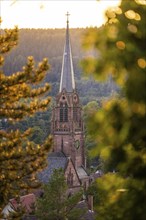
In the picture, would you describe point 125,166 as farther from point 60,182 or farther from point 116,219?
point 60,182

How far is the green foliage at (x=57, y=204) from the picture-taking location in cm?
3020

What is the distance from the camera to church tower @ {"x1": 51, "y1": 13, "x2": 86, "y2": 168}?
5362 cm

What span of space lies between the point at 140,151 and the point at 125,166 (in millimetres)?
701

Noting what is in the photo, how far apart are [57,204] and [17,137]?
1977 cm

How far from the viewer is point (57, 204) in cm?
3100

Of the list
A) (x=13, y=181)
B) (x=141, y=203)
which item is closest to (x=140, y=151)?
(x=141, y=203)

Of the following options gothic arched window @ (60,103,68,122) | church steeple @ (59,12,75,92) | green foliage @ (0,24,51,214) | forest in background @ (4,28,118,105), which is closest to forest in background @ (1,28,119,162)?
forest in background @ (4,28,118,105)

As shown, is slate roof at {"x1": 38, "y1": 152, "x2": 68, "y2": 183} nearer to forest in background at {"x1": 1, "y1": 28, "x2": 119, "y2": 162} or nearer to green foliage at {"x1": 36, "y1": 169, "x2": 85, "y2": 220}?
green foliage at {"x1": 36, "y1": 169, "x2": 85, "y2": 220}

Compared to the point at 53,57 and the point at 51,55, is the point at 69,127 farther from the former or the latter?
the point at 51,55

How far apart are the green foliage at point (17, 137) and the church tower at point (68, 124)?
41.2 m

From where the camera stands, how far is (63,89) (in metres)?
54.6

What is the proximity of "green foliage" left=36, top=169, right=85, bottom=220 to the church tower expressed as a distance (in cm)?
2061

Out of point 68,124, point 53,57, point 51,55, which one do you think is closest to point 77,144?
point 68,124

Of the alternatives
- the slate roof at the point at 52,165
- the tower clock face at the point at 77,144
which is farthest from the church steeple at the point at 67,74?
the slate roof at the point at 52,165
